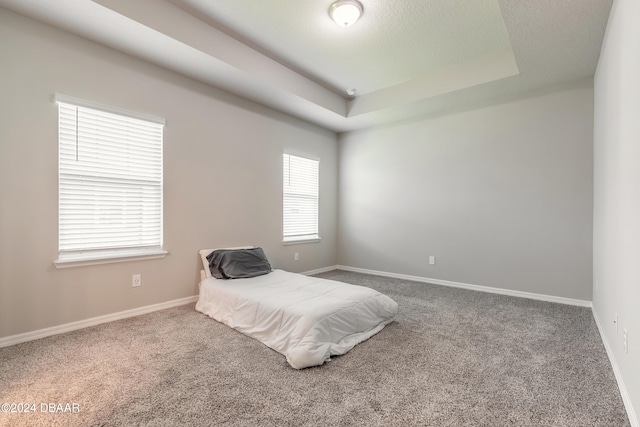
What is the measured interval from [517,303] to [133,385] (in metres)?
3.89

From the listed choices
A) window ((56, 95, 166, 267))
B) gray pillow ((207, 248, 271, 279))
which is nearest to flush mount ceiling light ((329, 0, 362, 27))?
window ((56, 95, 166, 267))

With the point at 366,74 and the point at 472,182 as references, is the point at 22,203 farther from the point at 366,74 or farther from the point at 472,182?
the point at 472,182

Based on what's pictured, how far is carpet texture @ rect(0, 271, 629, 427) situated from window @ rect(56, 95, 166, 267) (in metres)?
0.78

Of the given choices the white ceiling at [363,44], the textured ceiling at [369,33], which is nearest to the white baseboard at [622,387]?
the white ceiling at [363,44]

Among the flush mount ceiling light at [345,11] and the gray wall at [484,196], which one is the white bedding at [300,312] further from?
the flush mount ceiling light at [345,11]

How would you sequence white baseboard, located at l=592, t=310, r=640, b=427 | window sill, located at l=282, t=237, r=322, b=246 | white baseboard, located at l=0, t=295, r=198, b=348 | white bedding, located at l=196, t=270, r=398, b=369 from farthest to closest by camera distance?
window sill, located at l=282, t=237, r=322, b=246
white baseboard, located at l=0, t=295, r=198, b=348
white bedding, located at l=196, t=270, r=398, b=369
white baseboard, located at l=592, t=310, r=640, b=427

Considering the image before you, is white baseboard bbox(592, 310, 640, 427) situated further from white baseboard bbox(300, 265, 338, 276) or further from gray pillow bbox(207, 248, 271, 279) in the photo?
white baseboard bbox(300, 265, 338, 276)

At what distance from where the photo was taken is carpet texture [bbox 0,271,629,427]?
1611mm

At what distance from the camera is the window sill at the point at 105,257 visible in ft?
8.93

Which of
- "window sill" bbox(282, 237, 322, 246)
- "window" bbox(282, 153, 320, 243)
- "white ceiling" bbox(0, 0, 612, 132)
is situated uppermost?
"white ceiling" bbox(0, 0, 612, 132)

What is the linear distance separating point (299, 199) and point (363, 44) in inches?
99.6

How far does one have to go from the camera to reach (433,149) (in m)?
4.64

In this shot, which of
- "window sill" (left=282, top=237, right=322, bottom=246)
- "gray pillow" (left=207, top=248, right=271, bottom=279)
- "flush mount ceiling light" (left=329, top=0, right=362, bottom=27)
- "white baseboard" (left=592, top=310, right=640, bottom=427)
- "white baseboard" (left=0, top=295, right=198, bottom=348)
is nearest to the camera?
"white baseboard" (left=592, top=310, right=640, bottom=427)

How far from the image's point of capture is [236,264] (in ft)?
11.7
